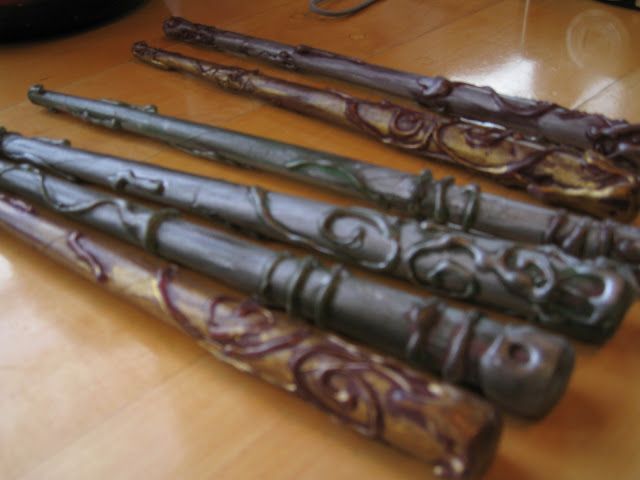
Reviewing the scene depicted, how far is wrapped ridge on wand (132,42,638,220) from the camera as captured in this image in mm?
708

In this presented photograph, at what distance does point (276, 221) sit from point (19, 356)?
33 centimetres

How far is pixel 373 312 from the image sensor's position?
1.89ft

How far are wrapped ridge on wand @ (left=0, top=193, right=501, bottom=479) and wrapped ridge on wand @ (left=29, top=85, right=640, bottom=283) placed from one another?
0.22m

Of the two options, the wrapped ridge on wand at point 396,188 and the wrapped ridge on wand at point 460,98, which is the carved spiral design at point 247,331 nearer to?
the wrapped ridge on wand at point 396,188

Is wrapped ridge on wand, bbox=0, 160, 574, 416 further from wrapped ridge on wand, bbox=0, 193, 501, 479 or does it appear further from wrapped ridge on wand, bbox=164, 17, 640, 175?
wrapped ridge on wand, bbox=164, 17, 640, 175

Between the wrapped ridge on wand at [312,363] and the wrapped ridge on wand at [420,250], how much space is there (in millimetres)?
108

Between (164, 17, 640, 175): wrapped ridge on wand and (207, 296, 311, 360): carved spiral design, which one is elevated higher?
(164, 17, 640, 175): wrapped ridge on wand

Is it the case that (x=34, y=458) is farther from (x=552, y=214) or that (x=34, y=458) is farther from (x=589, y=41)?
(x=589, y=41)

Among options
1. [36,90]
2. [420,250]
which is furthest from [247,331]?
[36,90]

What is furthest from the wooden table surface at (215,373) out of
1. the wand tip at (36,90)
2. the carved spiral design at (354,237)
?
the carved spiral design at (354,237)

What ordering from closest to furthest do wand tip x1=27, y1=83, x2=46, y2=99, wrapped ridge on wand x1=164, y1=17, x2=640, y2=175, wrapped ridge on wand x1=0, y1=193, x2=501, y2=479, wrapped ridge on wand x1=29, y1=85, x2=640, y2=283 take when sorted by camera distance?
wrapped ridge on wand x1=0, y1=193, x2=501, y2=479
wrapped ridge on wand x1=29, y1=85, x2=640, y2=283
wrapped ridge on wand x1=164, y1=17, x2=640, y2=175
wand tip x1=27, y1=83, x2=46, y2=99

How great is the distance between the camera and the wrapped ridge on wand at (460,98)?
792 millimetres

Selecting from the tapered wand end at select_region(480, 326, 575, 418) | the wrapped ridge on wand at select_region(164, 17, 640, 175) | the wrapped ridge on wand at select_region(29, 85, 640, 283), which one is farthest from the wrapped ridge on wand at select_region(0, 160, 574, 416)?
the wrapped ridge on wand at select_region(164, 17, 640, 175)

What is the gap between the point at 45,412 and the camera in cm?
63
